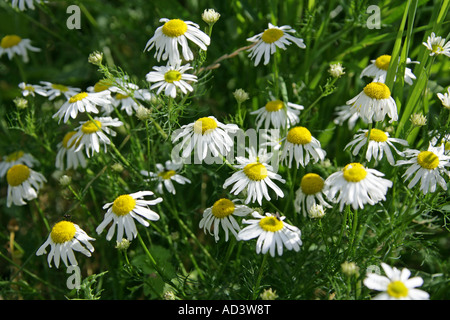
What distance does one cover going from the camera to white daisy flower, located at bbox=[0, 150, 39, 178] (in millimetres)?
2240

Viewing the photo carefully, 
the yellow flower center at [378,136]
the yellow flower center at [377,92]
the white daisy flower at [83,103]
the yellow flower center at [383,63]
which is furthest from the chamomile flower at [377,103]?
the white daisy flower at [83,103]

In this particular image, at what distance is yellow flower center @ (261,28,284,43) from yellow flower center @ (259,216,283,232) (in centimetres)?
73

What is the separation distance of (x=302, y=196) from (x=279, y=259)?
1.16 ft

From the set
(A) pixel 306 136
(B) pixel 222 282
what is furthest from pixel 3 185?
(A) pixel 306 136

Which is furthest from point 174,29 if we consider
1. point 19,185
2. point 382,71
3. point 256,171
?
point 19,185

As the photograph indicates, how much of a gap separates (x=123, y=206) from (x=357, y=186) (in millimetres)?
731

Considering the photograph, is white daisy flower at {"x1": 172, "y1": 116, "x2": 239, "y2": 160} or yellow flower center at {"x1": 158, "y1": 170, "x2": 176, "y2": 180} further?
yellow flower center at {"x1": 158, "y1": 170, "x2": 176, "y2": 180}

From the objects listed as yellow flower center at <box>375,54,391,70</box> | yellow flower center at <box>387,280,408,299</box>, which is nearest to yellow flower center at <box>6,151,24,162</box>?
yellow flower center at <box>375,54,391,70</box>

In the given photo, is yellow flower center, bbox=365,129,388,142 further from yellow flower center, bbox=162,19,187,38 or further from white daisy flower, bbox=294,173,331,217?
yellow flower center, bbox=162,19,187,38

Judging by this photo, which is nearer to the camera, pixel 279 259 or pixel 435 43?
pixel 435 43

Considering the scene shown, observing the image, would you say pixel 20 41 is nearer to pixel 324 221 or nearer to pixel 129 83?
pixel 129 83

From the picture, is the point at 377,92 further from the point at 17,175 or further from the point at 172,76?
the point at 17,175

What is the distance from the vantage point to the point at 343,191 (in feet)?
4.63
